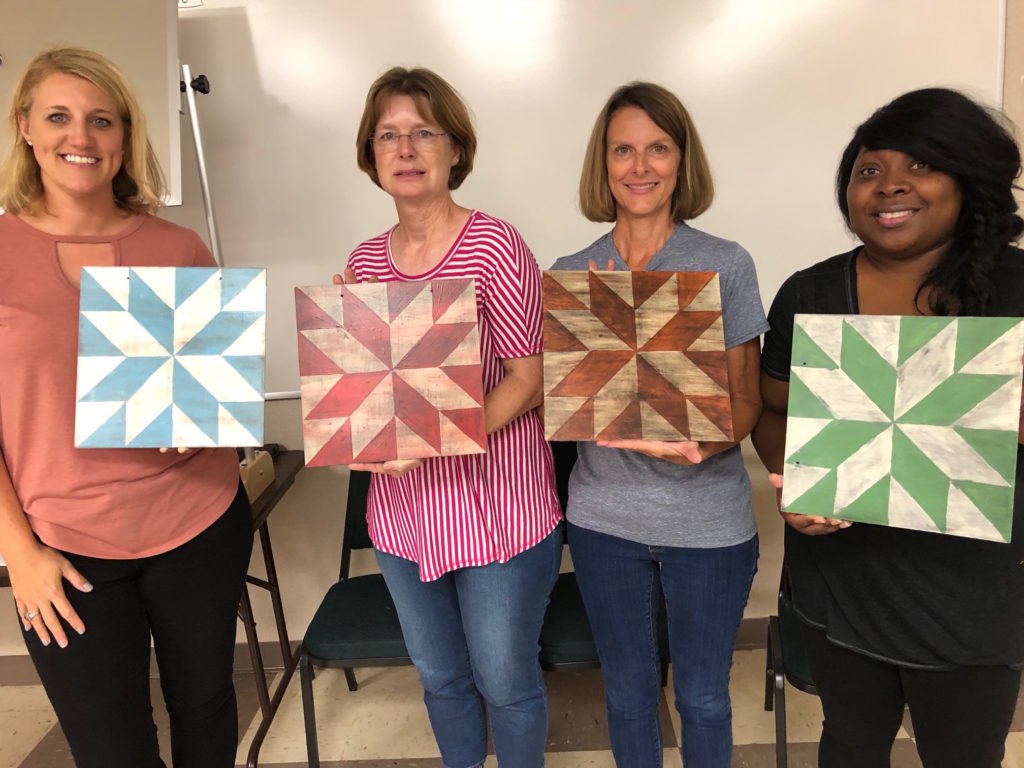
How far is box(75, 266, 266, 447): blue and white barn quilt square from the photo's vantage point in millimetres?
1105

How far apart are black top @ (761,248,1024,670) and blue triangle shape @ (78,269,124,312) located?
3.80 feet

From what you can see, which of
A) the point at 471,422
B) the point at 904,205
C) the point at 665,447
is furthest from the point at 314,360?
the point at 904,205

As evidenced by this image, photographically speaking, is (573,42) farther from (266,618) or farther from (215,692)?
(266,618)

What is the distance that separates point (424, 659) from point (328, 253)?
129cm

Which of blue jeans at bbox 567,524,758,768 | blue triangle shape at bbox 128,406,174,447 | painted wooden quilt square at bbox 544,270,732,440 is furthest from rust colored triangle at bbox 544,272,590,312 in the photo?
blue triangle shape at bbox 128,406,174,447

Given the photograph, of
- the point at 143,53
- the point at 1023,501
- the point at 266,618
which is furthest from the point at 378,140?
the point at 266,618

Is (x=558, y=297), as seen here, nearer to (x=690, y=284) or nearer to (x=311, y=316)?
(x=690, y=284)

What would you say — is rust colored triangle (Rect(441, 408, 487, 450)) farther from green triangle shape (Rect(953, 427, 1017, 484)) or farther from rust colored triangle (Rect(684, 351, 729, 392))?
green triangle shape (Rect(953, 427, 1017, 484))

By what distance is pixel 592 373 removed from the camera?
1154mm

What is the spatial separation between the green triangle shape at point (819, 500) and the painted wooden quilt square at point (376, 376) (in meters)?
0.53

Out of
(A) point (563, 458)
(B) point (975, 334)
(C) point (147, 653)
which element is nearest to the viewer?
(B) point (975, 334)

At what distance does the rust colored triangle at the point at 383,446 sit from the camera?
3.77 feet

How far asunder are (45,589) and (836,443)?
1.33m

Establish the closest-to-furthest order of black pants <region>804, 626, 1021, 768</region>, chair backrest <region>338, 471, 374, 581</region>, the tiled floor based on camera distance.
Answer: black pants <region>804, 626, 1021, 768</region>
the tiled floor
chair backrest <region>338, 471, 374, 581</region>
